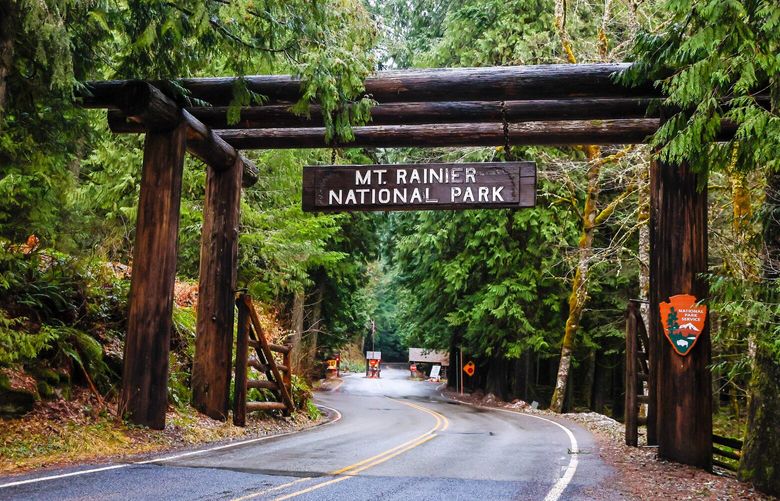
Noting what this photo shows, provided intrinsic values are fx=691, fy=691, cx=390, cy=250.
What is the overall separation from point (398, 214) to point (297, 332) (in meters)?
10.9

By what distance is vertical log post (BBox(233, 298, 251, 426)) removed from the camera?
41.3 ft

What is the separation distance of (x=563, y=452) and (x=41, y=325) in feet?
28.0

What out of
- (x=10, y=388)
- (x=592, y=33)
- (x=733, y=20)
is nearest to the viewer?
(x=733, y=20)

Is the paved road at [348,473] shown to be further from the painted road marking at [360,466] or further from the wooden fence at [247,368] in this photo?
the wooden fence at [247,368]

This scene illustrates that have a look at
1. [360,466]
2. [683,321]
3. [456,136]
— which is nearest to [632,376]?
[683,321]

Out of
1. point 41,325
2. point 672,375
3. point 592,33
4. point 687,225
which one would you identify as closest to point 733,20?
point 687,225

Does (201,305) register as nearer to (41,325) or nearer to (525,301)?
(41,325)

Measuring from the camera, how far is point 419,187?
10.0 meters

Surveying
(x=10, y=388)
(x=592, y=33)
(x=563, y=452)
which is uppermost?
(x=592, y=33)

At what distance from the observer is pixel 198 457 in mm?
8781

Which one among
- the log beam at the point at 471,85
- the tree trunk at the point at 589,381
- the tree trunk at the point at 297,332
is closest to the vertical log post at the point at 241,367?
the log beam at the point at 471,85

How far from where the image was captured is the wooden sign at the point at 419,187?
9.83 meters

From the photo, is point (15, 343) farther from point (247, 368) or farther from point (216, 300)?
point (247, 368)

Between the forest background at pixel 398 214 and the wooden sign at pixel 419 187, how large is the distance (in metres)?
0.84
